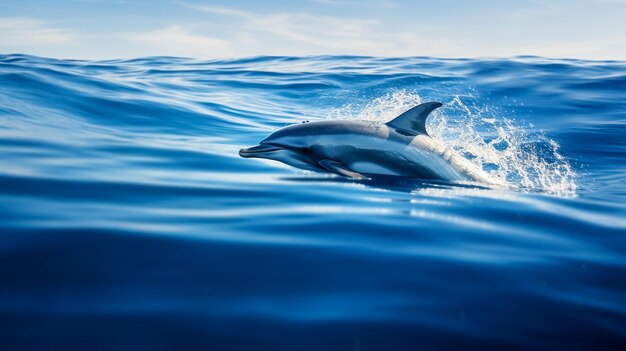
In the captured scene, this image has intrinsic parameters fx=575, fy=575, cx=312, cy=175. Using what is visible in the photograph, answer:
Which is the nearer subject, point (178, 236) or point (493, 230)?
point (178, 236)

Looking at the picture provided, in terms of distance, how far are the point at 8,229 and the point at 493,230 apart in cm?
321

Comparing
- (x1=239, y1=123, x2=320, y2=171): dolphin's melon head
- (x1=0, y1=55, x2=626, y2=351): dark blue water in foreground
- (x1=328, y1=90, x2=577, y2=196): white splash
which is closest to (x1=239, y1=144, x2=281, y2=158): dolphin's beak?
(x1=239, y1=123, x2=320, y2=171): dolphin's melon head

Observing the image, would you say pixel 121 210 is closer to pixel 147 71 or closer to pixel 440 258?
pixel 440 258

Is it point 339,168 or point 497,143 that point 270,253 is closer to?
point 339,168

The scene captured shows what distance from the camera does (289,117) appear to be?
573 inches

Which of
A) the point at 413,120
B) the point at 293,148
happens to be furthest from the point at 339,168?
the point at 413,120

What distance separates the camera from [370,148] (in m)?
6.31

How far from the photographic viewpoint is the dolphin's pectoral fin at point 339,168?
6012mm

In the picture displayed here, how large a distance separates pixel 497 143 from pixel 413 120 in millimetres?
7526

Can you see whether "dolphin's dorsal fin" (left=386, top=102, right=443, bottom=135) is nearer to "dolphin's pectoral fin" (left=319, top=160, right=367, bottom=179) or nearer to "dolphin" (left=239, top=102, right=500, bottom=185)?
"dolphin" (left=239, top=102, right=500, bottom=185)

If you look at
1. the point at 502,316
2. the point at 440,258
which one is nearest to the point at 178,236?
the point at 440,258

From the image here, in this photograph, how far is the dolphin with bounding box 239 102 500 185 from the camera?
6.34m

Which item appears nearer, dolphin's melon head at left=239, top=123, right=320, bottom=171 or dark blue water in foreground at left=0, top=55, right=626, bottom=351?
dark blue water in foreground at left=0, top=55, right=626, bottom=351

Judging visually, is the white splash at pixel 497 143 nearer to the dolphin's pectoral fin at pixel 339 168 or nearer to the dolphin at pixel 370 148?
the dolphin at pixel 370 148
